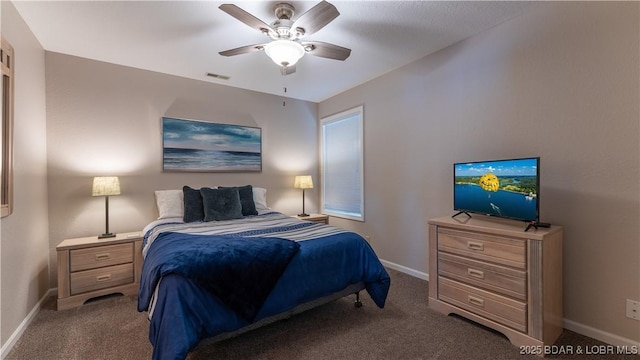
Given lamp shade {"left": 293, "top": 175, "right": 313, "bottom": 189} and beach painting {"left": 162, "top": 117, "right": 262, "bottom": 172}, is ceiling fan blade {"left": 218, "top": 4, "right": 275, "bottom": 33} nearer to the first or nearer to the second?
beach painting {"left": 162, "top": 117, "right": 262, "bottom": 172}

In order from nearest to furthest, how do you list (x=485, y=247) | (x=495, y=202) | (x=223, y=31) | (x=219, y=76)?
(x=485, y=247), (x=495, y=202), (x=223, y=31), (x=219, y=76)

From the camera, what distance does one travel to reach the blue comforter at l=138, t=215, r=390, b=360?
1.47 metres

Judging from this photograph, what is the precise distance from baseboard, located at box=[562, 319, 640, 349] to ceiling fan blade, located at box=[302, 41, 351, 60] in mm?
2762

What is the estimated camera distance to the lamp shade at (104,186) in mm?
2736

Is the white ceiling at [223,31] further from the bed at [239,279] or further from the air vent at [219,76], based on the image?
the bed at [239,279]

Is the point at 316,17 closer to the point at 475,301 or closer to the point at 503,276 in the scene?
the point at 503,276

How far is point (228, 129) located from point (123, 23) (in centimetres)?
170

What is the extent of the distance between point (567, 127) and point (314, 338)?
99.0 inches

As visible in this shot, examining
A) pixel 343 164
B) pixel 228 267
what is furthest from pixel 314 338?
pixel 343 164

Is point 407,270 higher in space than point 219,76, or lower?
lower

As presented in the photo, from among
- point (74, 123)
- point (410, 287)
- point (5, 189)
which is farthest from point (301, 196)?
point (5, 189)

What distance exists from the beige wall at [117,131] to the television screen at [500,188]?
2840 mm

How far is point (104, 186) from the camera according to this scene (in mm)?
2762

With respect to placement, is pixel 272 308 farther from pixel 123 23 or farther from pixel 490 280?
pixel 123 23
